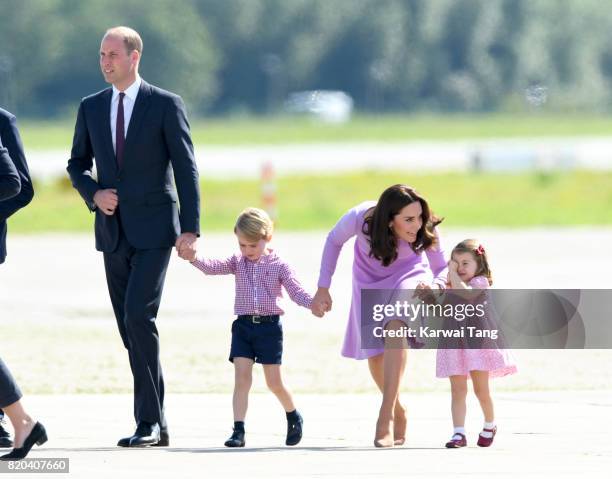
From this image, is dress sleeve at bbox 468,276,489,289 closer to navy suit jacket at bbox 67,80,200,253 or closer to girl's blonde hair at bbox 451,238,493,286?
girl's blonde hair at bbox 451,238,493,286

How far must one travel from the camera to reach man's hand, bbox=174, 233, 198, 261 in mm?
7770

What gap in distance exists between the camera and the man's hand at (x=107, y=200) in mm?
7859

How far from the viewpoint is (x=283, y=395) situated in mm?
7996

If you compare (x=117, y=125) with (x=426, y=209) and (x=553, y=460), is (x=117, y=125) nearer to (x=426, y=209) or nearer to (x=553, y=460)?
(x=426, y=209)

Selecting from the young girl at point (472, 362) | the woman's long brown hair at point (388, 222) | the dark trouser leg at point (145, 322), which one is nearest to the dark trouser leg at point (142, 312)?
the dark trouser leg at point (145, 322)

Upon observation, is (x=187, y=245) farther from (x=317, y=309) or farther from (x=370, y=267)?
(x=370, y=267)

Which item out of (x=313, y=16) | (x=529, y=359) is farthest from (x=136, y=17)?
(x=529, y=359)

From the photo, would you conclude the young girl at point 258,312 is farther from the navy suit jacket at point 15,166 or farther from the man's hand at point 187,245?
the navy suit jacket at point 15,166

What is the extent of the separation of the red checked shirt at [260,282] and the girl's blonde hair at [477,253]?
0.78 metres

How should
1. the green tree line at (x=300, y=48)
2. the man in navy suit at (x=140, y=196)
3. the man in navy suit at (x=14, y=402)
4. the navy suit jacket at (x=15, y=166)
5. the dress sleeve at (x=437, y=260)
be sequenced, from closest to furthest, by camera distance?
the man in navy suit at (x=14, y=402)
the navy suit jacket at (x=15, y=166)
the man in navy suit at (x=140, y=196)
the dress sleeve at (x=437, y=260)
the green tree line at (x=300, y=48)

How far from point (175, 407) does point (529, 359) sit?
3.50 meters

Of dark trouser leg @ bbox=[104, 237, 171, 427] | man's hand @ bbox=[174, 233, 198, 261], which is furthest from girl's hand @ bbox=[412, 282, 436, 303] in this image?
dark trouser leg @ bbox=[104, 237, 171, 427]

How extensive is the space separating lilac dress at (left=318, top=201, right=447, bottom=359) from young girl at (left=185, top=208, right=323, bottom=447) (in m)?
0.23

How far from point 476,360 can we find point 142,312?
5.29ft
